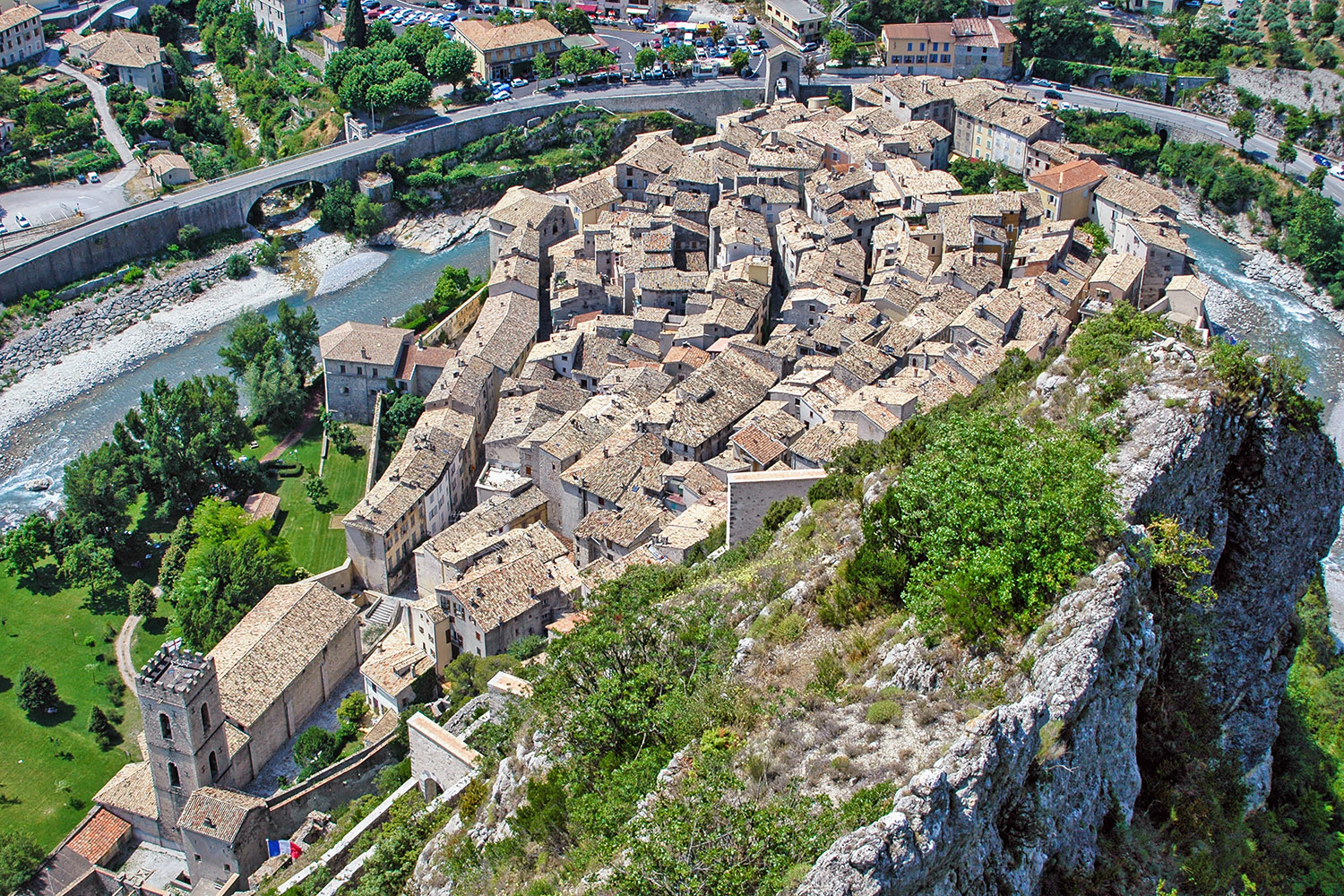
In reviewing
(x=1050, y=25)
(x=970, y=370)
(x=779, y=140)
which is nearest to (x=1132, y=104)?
(x=1050, y=25)

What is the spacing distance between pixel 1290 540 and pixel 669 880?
15.3m

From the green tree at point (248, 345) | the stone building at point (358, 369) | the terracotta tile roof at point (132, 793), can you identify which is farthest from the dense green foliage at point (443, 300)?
the terracotta tile roof at point (132, 793)

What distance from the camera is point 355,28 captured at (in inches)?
3442

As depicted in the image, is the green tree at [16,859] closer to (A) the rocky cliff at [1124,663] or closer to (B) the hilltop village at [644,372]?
(B) the hilltop village at [644,372]

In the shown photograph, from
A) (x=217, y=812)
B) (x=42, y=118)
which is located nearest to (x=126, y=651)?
(x=217, y=812)

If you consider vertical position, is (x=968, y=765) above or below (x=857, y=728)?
above

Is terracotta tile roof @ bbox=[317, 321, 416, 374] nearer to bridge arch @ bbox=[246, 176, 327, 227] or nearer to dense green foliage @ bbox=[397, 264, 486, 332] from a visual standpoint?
dense green foliage @ bbox=[397, 264, 486, 332]

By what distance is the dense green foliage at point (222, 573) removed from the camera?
42344 mm

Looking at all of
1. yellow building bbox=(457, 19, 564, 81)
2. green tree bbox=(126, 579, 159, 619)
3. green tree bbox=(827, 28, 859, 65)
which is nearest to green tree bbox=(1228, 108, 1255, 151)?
green tree bbox=(827, 28, 859, 65)

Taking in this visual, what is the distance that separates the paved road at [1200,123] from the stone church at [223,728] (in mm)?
60062

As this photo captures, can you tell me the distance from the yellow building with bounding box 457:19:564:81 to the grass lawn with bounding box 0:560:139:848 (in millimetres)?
51001

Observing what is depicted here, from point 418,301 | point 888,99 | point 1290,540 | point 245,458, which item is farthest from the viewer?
point 888,99

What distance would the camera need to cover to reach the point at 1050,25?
8469 centimetres

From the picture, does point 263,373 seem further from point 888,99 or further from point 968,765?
point 968,765
